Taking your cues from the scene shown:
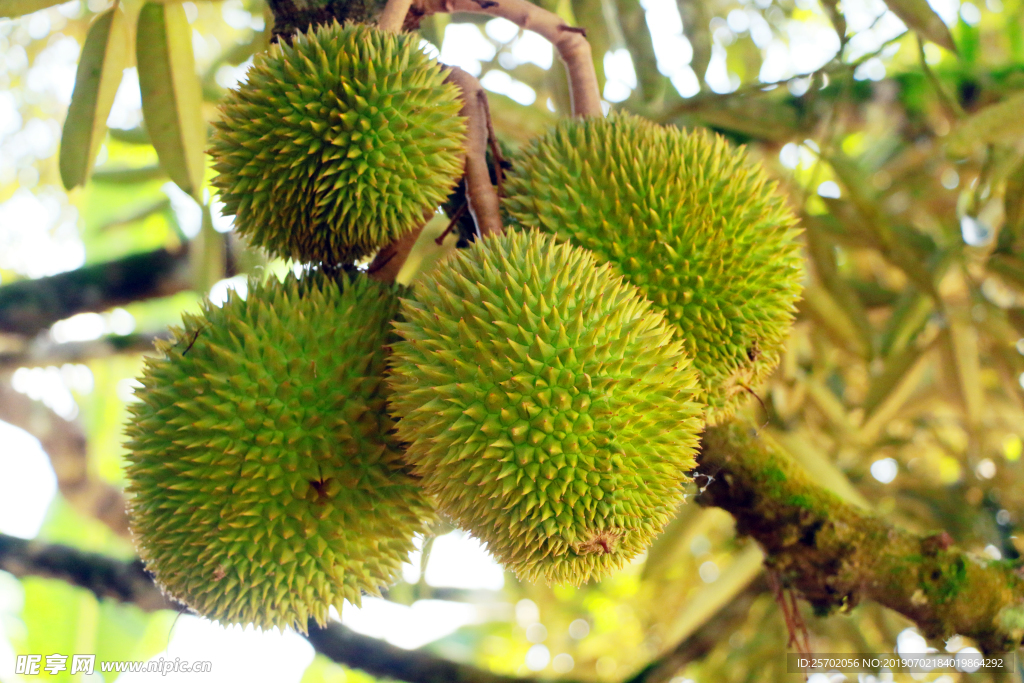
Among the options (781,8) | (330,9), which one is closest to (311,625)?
(330,9)

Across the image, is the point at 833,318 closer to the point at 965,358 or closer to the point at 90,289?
the point at 965,358

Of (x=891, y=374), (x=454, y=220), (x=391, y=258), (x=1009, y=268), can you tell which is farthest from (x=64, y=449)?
(x=1009, y=268)

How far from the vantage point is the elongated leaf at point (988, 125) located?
158 cm

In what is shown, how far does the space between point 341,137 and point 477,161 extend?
0.25m

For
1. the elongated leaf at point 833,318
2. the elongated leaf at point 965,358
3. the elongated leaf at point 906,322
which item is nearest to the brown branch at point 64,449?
the elongated leaf at point 833,318

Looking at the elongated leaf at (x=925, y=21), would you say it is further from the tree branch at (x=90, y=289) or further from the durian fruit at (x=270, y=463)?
the tree branch at (x=90, y=289)

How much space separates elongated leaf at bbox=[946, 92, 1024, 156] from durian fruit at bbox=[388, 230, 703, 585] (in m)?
1.00

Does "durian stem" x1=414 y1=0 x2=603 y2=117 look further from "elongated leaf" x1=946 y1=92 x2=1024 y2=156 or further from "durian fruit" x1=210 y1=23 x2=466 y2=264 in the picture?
"elongated leaf" x1=946 y1=92 x2=1024 y2=156

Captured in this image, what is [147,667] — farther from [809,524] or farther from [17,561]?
[809,524]

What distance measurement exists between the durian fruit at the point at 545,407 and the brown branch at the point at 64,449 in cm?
275

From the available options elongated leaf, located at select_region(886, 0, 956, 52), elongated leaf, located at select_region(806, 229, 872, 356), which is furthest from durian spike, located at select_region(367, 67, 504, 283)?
elongated leaf, located at select_region(806, 229, 872, 356)

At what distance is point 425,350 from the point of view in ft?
3.43

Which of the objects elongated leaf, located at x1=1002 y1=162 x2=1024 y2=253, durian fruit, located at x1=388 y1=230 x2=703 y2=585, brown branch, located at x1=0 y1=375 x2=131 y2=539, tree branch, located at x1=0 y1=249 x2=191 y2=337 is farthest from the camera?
brown branch, located at x1=0 y1=375 x2=131 y2=539

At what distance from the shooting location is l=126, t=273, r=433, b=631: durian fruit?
1.12 meters
